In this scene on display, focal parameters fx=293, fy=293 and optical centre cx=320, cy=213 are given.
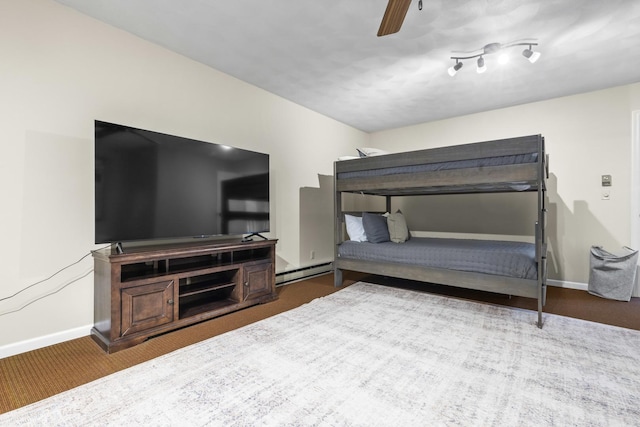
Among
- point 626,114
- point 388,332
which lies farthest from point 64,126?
point 626,114

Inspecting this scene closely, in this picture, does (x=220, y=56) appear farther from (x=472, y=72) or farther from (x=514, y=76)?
(x=514, y=76)

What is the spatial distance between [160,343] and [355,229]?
93.6 inches

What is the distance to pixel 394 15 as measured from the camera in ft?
4.75

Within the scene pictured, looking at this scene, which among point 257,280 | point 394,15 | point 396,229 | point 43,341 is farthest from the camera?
point 396,229

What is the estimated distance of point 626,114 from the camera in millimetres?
3328

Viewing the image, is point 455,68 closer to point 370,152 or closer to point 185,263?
point 370,152

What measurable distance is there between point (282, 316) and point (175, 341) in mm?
851

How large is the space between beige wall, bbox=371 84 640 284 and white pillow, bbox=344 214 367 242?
67.2 inches

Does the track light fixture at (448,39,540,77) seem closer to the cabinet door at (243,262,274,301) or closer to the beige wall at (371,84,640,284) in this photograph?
the beige wall at (371,84,640,284)

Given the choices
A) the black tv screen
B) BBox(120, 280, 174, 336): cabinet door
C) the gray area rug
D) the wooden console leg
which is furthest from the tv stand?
the wooden console leg

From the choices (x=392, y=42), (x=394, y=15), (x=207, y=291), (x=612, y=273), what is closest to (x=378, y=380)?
(x=207, y=291)

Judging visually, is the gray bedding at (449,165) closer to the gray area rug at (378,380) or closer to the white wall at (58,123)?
the gray area rug at (378,380)

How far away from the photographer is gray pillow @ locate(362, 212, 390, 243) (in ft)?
11.7

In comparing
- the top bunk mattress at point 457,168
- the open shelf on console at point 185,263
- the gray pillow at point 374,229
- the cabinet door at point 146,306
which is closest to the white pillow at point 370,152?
the top bunk mattress at point 457,168
